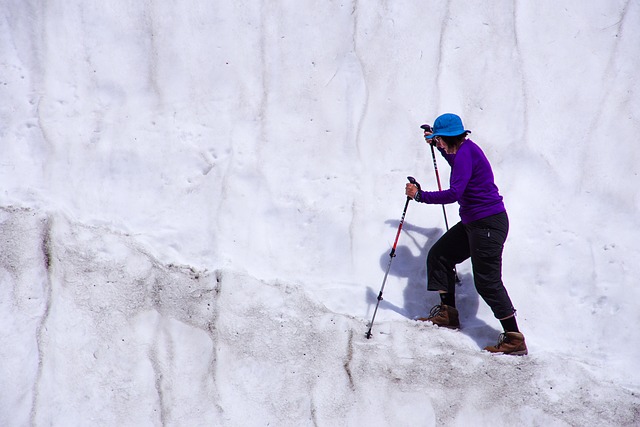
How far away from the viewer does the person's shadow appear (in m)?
4.98

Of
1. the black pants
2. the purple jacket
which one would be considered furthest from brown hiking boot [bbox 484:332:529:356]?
the purple jacket

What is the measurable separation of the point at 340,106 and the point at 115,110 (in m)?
2.28

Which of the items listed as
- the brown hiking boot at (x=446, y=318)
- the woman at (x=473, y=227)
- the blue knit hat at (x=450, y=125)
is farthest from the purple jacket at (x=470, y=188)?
the brown hiking boot at (x=446, y=318)

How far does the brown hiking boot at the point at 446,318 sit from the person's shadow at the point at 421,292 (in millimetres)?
156

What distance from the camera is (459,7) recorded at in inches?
224

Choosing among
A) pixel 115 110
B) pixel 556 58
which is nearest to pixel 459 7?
pixel 556 58

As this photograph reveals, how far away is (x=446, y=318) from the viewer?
4.83m

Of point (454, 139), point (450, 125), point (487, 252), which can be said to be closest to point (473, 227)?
point (487, 252)

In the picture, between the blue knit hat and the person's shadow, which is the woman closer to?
the blue knit hat

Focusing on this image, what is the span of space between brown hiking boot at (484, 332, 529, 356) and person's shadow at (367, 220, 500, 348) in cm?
22

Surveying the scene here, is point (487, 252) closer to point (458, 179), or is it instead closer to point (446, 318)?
point (458, 179)

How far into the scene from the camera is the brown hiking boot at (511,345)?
4582 mm

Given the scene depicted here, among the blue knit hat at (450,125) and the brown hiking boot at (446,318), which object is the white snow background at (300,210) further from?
the blue knit hat at (450,125)

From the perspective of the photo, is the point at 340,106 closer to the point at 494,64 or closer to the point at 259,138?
the point at 259,138
